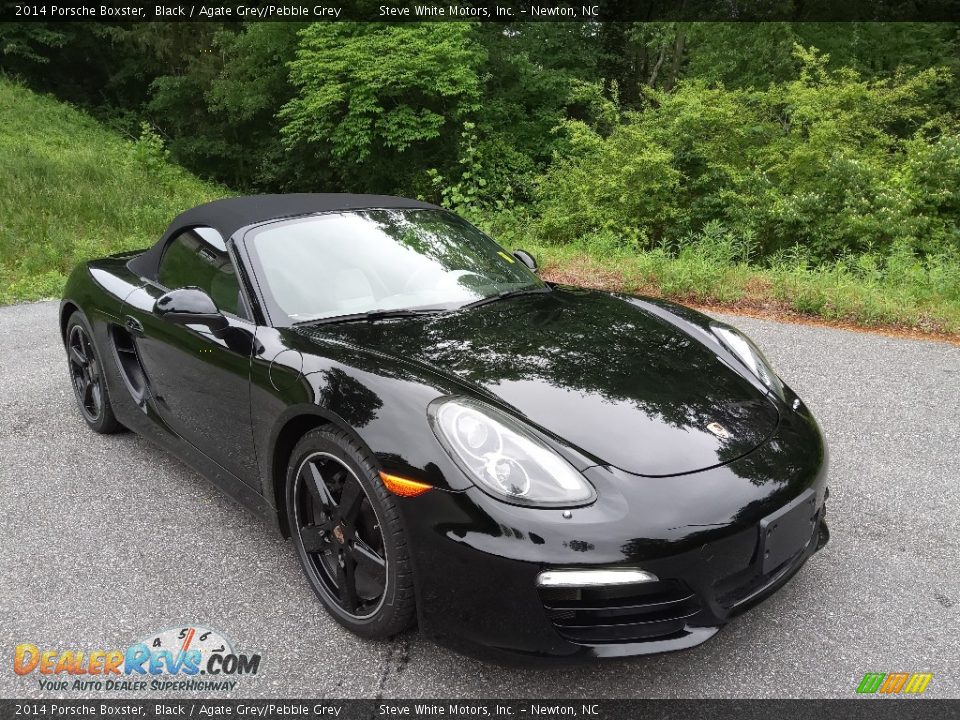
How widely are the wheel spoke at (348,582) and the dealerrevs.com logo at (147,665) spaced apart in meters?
0.31

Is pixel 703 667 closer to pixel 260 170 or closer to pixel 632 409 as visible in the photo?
pixel 632 409

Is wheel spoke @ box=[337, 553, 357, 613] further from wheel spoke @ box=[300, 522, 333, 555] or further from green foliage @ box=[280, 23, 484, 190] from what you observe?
green foliage @ box=[280, 23, 484, 190]

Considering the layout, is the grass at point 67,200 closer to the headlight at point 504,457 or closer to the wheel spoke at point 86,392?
the wheel spoke at point 86,392

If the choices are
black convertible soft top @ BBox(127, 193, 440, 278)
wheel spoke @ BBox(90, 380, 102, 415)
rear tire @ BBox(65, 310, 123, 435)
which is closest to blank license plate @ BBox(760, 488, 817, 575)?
black convertible soft top @ BBox(127, 193, 440, 278)

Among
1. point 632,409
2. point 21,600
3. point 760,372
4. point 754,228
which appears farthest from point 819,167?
point 21,600

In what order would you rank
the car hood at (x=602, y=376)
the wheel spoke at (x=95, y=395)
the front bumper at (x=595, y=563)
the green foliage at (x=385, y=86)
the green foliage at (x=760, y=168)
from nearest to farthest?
1. the front bumper at (x=595, y=563)
2. the car hood at (x=602, y=376)
3. the wheel spoke at (x=95, y=395)
4. the green foliage at (x=760, y=168)
5. the green foliage at (x=385, y=86)

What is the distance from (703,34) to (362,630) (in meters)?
20.9

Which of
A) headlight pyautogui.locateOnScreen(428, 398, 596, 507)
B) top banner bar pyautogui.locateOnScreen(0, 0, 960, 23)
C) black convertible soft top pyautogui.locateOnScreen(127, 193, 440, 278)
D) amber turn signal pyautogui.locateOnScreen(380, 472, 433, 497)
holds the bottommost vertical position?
amber turn signal pyautogui.locateOnScreen(380, 472, 433, 497)

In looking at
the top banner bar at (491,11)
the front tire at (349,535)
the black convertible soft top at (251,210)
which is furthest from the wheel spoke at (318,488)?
the top banner bar at (491,11)

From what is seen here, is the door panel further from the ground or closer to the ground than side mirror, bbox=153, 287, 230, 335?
closer to the ground

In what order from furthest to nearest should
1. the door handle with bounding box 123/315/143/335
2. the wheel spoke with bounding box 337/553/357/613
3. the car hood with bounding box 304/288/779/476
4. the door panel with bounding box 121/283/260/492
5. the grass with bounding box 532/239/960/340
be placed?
the grass with bounding box 532/239/960/340
the door handle with bounding box 123/315/143/335
the door panel with bounding box 121/283/260/492
the wheel spoke with bounding box 337/553/357/613
the car hood with bounding box 304/288/779/476

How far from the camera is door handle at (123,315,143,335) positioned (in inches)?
126

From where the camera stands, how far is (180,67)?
24812mm

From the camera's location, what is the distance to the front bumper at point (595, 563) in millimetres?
1789
